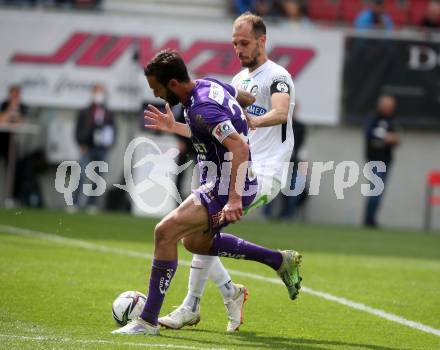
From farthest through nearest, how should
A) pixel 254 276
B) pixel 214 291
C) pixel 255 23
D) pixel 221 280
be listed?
pixel 254 276
pixel 214 291
pixel 255 23
pixel 221 280

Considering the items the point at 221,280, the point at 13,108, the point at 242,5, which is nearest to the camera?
the point at 221,280

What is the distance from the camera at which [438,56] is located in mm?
22047

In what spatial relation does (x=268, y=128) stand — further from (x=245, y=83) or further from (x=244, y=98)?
(x=244, y=98)

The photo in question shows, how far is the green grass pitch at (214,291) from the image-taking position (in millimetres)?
7512

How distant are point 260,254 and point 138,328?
4.12ft

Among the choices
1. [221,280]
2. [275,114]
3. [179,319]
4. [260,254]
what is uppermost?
[275,114]

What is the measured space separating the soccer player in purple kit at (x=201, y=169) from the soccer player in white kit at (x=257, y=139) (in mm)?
421

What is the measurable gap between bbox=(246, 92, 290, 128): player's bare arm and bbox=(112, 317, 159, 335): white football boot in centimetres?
167

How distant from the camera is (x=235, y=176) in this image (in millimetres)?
7371

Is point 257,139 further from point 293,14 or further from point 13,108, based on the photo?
point 293,14

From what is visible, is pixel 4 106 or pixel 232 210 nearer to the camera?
pixel 232 210

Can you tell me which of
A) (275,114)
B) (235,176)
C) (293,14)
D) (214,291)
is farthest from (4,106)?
(235,176)

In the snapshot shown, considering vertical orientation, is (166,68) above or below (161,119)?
above

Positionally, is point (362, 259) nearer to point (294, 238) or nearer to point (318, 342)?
point (294, 238)
